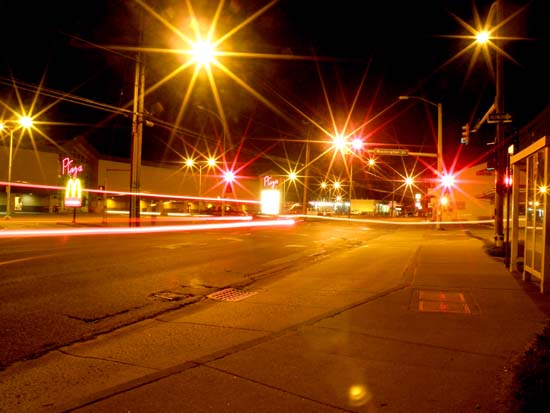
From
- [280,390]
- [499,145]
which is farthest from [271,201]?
[280,390]

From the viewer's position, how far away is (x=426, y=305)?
7.95 m

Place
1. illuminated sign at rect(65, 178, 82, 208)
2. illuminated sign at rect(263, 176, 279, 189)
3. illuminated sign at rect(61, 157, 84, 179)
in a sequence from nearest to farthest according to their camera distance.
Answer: illuminated sign at rect(65, 178, 82, 208) → illuminated sign at rect(263, 176, 279, 189) → illuminated sign at rect(61, 157, 84, 179)

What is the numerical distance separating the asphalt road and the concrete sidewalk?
0.62 m

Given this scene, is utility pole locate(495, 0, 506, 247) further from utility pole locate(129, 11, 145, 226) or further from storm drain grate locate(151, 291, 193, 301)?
utility pole locate(129, 11, 145, 226)

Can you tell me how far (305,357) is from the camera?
17.6 feet

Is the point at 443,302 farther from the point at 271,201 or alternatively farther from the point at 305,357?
the point at 271,201

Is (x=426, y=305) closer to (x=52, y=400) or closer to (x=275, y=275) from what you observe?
(x=275, y=275)

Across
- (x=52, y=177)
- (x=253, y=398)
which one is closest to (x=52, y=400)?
(x=253, y=398)

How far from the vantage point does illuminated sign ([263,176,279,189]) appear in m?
46.1

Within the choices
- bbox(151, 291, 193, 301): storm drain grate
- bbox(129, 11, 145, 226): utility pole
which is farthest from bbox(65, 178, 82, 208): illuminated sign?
bbox(151, 291, 193, 301): storm drain grate

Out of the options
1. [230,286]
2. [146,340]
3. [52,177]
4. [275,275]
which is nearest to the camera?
[146,340]

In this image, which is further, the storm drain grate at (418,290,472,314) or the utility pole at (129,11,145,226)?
the utility pole at (129,11,145,226)

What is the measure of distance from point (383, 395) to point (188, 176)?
64156 millimetres

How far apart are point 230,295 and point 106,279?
120 inches
